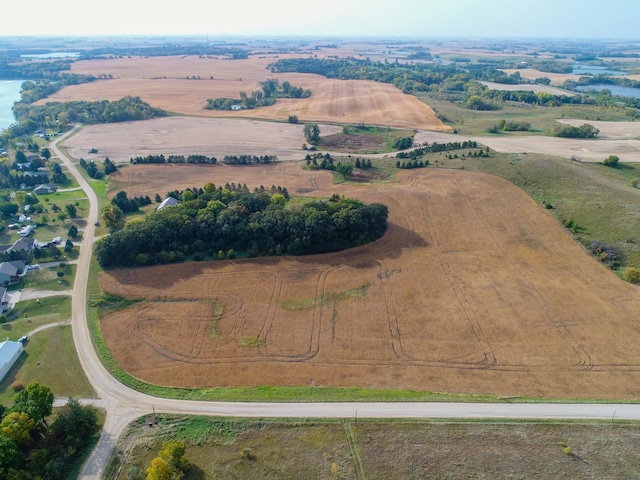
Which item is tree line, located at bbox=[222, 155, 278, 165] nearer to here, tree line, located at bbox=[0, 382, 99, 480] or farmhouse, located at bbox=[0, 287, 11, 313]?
farmhouse, located at bbox=[0, 287, 11, 313]

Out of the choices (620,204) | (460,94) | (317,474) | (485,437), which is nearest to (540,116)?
(460,94)

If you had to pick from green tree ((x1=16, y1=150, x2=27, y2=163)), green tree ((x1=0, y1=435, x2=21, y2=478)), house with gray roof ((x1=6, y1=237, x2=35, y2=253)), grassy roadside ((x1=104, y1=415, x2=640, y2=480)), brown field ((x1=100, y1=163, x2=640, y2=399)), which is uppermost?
A: green tree ((x1=16, y1=150, x2=27, y2=163))

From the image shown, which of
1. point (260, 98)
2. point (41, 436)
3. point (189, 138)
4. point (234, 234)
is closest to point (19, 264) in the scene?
point (234, 234)

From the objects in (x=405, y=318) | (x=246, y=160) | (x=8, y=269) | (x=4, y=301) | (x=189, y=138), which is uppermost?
(x=189, y=138)

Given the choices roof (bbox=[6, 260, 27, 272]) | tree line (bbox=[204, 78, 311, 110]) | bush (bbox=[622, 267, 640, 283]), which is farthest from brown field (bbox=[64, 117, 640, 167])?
bush (bbox=[622, 267, 640, 283])

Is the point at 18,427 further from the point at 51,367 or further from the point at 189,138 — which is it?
the point at 189,138

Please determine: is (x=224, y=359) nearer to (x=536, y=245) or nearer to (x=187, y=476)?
(x=187, y=476)
